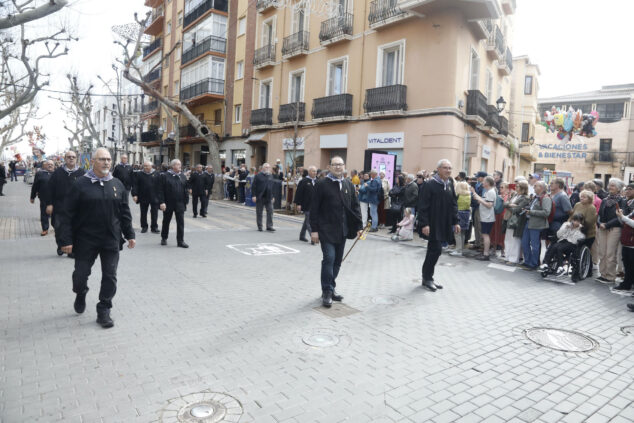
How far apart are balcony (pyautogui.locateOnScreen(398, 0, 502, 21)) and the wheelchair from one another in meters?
12.0

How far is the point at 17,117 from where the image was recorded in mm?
38625

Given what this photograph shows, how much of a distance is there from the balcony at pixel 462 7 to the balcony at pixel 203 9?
2013 cm

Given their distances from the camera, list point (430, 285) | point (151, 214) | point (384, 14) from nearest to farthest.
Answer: point (430, 285), point (151, 214), point (384, 14)

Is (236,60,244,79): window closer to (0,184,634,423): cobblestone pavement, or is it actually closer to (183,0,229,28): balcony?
(183,0,229,28): balcony

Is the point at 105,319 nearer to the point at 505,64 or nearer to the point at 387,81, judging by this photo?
the point at 387,81

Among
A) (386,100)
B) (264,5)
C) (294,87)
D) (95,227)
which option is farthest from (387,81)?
(95,227)

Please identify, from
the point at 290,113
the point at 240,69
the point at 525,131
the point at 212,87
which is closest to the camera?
the point at 290,113

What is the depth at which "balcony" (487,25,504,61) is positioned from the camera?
68.0 feet

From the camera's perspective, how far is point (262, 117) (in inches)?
1056

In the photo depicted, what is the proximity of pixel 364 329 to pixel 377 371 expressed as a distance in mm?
1045

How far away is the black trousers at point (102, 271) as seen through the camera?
15.5 ft

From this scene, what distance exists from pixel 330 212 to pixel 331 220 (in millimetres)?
111

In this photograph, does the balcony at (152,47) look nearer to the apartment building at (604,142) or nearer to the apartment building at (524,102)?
the apartment building at (524,102)

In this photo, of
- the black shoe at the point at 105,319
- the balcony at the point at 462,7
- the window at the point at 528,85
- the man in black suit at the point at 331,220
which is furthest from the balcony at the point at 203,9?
the black shoe at the point at 105,319
